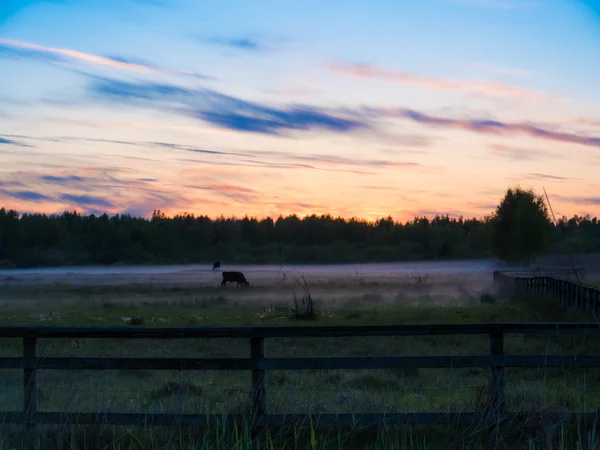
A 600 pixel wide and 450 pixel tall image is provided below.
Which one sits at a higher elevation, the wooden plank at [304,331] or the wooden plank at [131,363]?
the wooden plank at [304,331]

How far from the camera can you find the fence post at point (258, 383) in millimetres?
7293

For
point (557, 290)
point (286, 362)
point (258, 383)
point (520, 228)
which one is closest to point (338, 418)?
point (286, 362)

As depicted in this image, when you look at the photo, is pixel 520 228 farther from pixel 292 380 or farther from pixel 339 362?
pixel 339 362

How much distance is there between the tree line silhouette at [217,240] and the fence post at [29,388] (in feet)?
437

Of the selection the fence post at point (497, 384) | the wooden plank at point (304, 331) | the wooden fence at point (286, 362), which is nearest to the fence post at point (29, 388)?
the wooden fence at point (286, 362)

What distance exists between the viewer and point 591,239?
498cm

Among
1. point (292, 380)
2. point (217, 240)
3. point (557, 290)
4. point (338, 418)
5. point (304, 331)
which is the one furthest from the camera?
point (217, 240)

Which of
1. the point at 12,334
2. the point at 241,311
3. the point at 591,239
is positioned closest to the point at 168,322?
the point at 241,311

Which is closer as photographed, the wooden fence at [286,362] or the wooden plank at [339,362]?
the wooden fence at [286,362]

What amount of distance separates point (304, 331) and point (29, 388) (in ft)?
10.0

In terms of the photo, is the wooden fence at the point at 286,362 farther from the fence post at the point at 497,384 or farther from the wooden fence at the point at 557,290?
the wooden fence at the point at 557,290

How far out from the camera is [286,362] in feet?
24.4

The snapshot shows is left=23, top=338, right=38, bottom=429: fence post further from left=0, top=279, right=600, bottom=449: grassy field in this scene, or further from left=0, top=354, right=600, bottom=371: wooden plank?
left=0, top=279, right=600, bottom=449: grassy field

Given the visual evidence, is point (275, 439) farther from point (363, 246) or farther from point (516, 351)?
point (363, 246)
